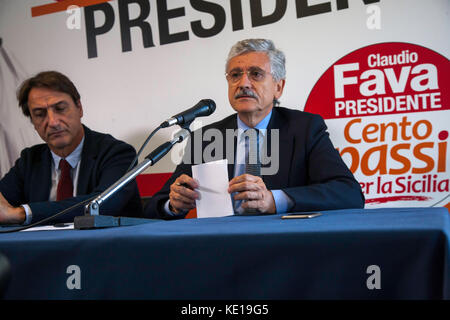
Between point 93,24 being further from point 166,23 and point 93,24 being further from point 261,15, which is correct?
point 261,15

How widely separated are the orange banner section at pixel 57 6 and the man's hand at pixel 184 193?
1.97m

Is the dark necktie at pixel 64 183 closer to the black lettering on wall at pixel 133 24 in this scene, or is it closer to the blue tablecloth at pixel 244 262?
the black lettering on wall at pixel 133 24

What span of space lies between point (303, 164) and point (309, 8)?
1.03 meters

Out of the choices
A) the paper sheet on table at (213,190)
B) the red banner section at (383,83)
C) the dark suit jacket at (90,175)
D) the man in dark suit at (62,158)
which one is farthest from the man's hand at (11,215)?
the red banner section at (383,83)

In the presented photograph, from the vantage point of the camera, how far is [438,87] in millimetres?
2291

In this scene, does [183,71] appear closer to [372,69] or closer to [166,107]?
[166,107]

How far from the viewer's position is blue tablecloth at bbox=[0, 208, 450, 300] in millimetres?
796

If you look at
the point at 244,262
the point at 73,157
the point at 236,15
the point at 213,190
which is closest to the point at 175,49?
the point at 236,15

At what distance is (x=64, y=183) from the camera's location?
2.49m

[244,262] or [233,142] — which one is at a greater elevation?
[233,142]

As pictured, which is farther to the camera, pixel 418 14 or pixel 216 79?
pixel 216 79

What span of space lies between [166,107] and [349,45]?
1.18m

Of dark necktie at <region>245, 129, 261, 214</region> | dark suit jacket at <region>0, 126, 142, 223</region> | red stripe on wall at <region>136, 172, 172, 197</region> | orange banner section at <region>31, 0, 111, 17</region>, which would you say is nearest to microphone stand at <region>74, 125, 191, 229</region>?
dark necktie at <region>245, 129, 261, 214</region>
